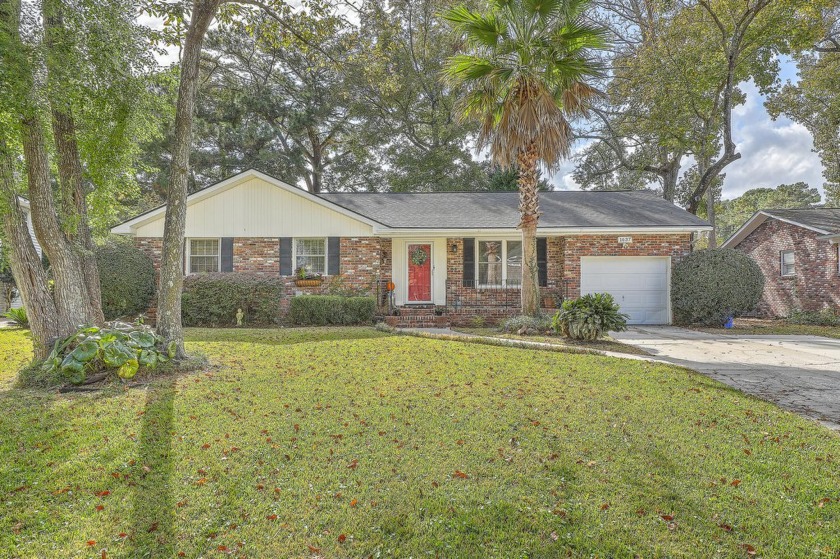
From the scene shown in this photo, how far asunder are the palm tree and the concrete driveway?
321cm

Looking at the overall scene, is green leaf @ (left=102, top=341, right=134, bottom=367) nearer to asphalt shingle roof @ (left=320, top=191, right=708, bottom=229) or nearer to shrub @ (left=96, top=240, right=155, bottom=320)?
shrub @ (left=96, top=240, right=155, bottom=320)

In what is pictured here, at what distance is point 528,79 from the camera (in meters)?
9.52

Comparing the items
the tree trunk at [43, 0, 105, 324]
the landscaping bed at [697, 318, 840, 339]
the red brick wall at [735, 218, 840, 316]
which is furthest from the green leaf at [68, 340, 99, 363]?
the red brick wall at [735, 218, 840, 316]

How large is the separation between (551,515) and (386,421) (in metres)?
1.89

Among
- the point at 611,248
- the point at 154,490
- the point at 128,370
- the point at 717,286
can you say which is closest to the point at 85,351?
the point at 128,370

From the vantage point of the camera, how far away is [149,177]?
861 inches

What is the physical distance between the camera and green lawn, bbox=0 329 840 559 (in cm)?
235

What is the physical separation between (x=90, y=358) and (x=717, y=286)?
13.8 meters

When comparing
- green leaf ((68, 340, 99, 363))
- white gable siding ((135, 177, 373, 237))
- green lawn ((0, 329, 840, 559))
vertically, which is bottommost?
green lawn ((0, 329, 840, 559))

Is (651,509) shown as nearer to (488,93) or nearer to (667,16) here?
(488,93)

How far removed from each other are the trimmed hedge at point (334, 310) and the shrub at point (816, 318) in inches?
519

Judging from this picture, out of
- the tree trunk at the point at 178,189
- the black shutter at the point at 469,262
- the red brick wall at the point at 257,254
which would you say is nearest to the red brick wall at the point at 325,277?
the red brick wall at the point at 257,254

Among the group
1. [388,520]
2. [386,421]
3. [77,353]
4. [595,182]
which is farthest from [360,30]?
[595,182]

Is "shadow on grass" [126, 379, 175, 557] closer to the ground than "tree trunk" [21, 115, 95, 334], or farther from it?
closer to the ground
